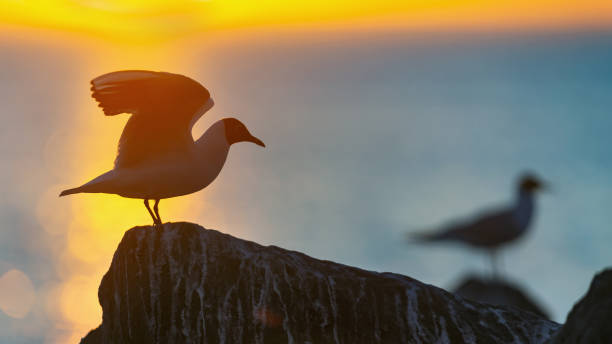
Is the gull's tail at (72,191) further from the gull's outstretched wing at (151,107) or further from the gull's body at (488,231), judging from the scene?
the gull's body at (488,231)

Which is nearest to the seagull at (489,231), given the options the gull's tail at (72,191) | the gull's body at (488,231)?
the gull's body at (488,231)

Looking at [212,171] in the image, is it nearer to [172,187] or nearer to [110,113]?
[172,187]

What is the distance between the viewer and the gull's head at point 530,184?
23.8 m

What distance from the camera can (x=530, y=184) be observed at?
78.4 ft

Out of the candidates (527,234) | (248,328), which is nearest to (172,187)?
(248,328)

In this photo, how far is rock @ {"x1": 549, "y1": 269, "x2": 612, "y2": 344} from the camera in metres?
8.34

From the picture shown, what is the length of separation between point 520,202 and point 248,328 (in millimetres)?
13597

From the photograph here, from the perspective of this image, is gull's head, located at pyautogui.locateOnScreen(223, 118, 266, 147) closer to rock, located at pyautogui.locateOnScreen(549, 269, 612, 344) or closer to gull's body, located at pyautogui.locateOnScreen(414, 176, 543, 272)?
rock, located at pyautogui.locateOnScreen(549, 269, 612, 344)

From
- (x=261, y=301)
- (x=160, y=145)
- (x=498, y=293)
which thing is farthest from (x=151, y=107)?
(x=498, y=293)

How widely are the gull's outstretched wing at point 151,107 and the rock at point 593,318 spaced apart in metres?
4.63

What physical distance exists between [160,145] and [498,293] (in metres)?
9.93

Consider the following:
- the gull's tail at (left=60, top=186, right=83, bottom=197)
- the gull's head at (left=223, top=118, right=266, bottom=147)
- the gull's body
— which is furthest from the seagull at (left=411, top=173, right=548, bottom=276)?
the gull's tail at (left=60, top=186, right=83, bottom=197)

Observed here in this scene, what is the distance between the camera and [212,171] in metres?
12.2

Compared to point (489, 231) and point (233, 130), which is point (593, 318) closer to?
point (233, 130)
